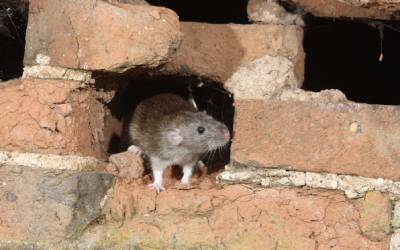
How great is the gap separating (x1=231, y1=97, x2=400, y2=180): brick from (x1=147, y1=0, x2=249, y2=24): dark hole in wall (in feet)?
3.62

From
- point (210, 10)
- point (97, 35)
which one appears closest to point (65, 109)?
point (97, 35)

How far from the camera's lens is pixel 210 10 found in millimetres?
3381

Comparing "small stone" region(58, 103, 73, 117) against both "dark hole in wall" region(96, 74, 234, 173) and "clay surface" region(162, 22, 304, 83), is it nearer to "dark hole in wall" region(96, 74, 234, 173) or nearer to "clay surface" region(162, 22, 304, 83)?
"clay surface" region(162, 22, 304, 83)

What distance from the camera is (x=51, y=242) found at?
89.7 inches

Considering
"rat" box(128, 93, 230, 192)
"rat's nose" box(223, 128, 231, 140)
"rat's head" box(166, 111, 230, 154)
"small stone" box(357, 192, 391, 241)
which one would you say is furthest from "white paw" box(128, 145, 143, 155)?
"small stone" box(357, 192, 391, 241)

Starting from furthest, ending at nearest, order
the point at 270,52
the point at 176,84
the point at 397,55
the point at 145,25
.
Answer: the point at 176,84 < the point at 397,55 < the point at 270,52 < the point at 145,25

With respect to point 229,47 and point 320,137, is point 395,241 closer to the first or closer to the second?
point 320,137

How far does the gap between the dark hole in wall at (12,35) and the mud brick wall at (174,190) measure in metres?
0.26

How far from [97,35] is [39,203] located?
0.56m

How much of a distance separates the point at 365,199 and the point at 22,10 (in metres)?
1.32

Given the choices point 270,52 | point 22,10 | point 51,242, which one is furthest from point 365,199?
point 22,10

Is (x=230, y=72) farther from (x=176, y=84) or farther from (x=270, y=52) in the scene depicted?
(x=176, y=84)

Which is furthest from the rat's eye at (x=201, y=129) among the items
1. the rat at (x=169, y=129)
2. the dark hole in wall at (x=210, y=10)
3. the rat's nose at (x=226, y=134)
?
the dark hole in wall at (x=210, y=10)

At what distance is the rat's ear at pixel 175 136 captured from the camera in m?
3.70
